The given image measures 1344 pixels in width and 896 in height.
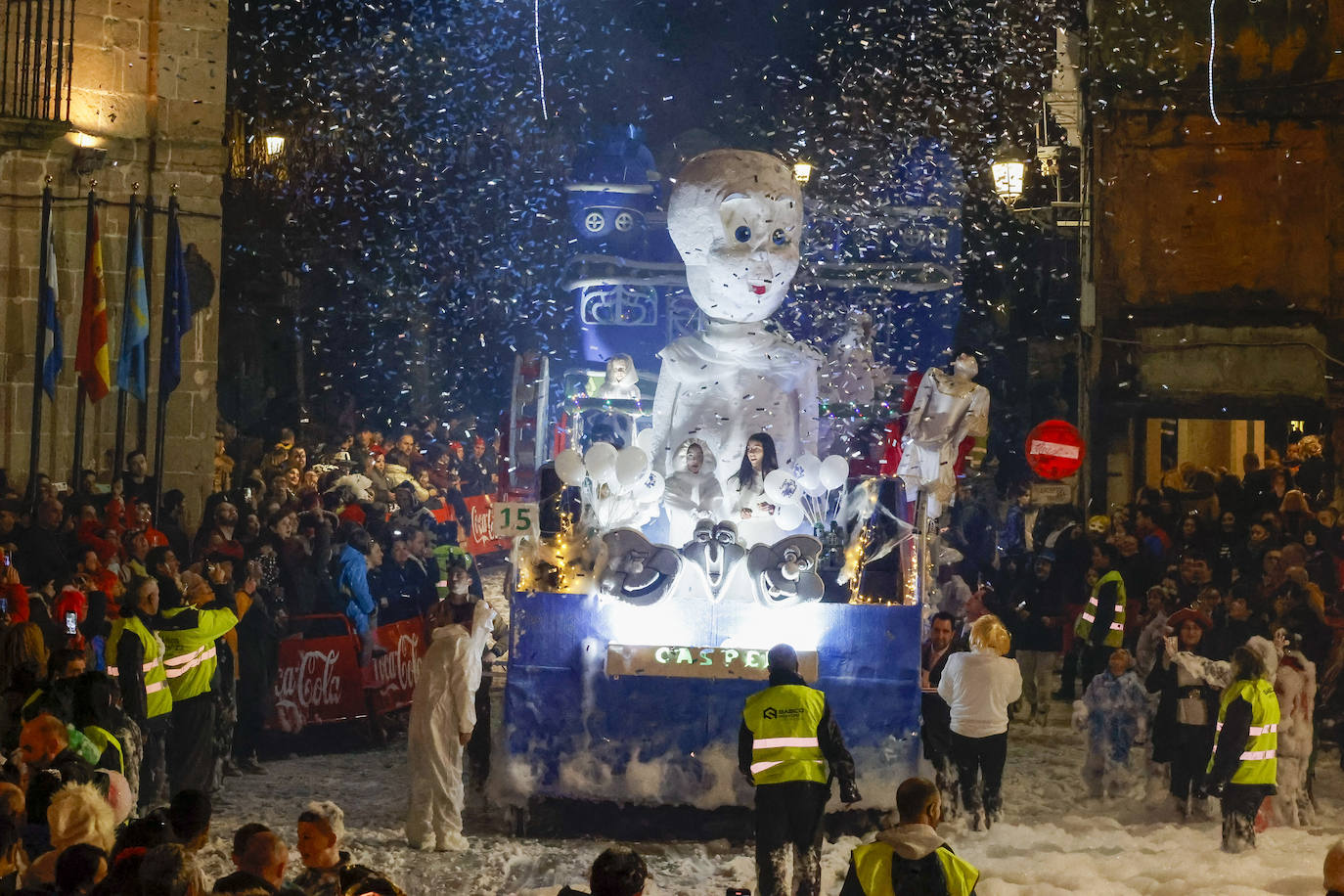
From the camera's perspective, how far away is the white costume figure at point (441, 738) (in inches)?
361

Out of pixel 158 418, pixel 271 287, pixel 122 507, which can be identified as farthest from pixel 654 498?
pixel 271 287

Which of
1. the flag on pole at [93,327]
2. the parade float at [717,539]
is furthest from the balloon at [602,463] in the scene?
the flag on pole at [93,327]

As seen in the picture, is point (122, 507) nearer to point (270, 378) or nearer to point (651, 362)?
point (651, 362)

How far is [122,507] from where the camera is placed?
533 inches

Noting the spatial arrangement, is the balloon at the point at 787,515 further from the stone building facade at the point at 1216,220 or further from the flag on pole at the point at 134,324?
the stone building facade at the point at 1216,220

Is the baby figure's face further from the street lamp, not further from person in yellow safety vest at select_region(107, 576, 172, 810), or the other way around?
the street lamp

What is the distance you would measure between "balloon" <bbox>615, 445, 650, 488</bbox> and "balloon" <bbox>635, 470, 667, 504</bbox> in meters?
0.07

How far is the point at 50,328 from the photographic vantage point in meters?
15.2

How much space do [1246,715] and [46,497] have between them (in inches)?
357

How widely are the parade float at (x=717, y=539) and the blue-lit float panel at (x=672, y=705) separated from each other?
0.01 m

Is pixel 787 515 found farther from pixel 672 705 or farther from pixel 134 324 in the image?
pixel 134 324

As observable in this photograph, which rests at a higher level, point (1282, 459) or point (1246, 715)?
point (1282, 459)

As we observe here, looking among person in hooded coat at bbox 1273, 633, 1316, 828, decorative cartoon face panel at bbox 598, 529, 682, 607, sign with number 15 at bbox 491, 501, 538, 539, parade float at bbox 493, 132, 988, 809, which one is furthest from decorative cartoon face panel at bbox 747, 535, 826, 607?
person in hooded coat at bbox 1273, 633, 1316, 828

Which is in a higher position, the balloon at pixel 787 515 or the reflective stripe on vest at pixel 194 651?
the balloon at pixel 787 515
